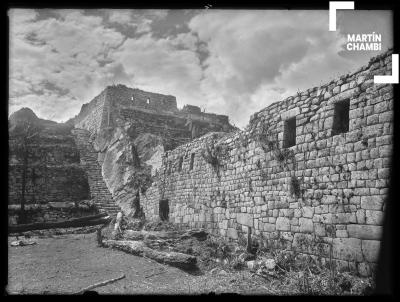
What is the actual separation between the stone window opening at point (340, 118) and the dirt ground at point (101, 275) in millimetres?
3564

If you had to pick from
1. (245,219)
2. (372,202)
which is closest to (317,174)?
(372,202)

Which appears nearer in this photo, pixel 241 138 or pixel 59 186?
pixel 241 138

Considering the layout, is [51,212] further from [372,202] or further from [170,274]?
[372,202]

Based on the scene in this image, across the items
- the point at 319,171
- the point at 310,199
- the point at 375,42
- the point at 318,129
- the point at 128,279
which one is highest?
the point at 375,42

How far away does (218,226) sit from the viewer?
11.5 meters

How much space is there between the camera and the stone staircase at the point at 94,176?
18906mm

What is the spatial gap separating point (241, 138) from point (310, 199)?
3.55 metres

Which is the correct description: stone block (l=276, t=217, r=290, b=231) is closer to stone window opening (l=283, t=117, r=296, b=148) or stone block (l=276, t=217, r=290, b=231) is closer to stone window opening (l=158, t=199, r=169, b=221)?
stone window opening (l=283, t=117, r=296, b=148)

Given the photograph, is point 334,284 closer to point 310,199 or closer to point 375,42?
point 310,199

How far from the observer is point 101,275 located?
835 centimetres

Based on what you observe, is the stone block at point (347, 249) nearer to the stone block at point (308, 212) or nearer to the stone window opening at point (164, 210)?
the stone block at point (308, 212)

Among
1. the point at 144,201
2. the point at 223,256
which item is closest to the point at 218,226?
the point at 223,256

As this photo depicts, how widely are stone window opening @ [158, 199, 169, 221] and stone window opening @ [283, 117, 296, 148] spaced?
8142 mm

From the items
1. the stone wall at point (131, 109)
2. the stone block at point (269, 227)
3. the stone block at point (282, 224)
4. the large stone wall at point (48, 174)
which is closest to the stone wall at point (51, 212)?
the large stone wall at point (48, 174)
